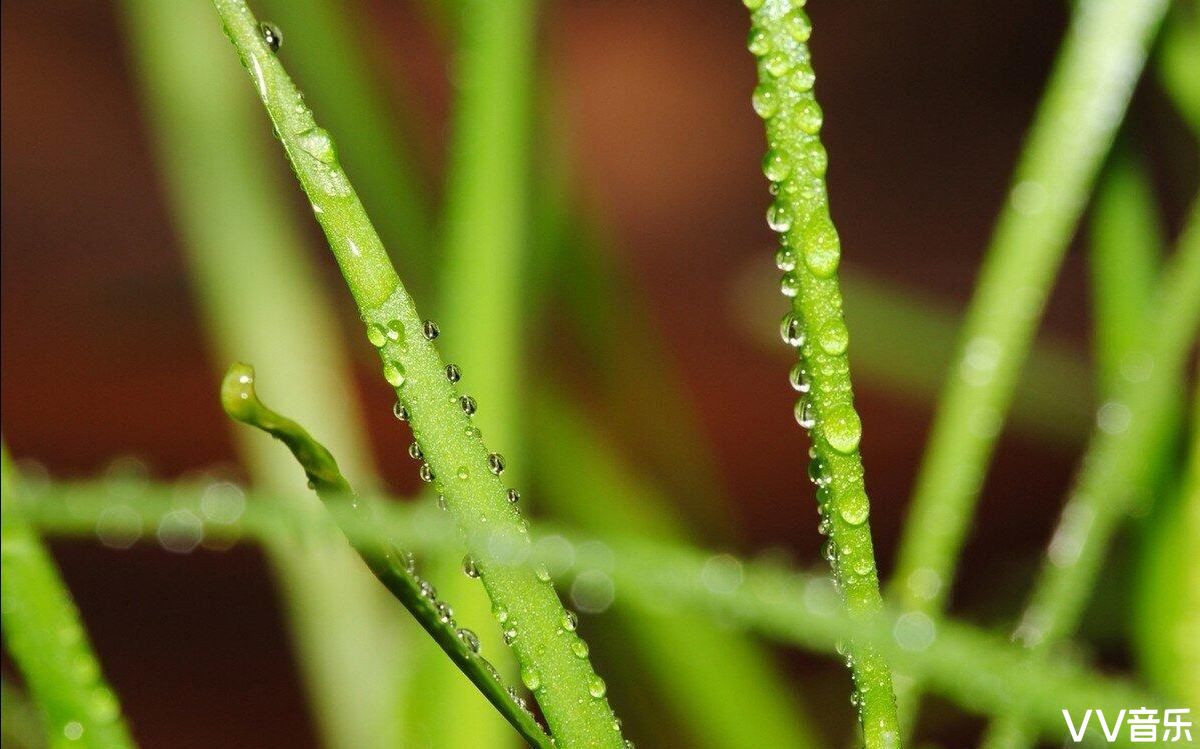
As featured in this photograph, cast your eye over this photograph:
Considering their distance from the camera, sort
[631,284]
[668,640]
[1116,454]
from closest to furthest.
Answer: [1116,454]
[668,640]
[631,284]

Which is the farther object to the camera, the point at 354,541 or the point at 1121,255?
the point at 1121,255

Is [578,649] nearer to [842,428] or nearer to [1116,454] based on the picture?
[842,428]

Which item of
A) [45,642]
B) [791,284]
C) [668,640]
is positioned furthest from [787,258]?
[668,640]

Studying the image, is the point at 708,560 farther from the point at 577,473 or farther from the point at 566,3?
the point at 566,3

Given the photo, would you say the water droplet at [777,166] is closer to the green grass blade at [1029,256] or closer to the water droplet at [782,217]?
the water droplet at [782,217]

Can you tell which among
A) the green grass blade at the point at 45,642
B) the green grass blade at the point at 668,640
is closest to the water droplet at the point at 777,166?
the green grass blade at the point at 45,642

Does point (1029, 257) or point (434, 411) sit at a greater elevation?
point (1029, 257)
